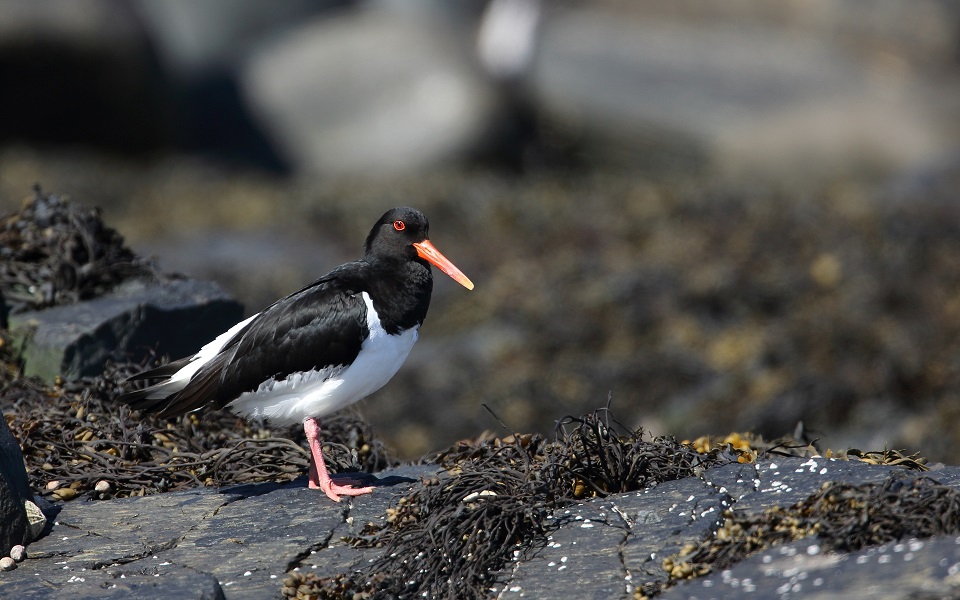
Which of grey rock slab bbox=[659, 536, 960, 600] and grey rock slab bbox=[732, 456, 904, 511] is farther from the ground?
grey rock slab bbox=[732, 456, 904, 511]

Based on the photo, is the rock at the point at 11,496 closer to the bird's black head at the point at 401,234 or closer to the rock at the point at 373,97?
the bird's black head at the point at 401,234

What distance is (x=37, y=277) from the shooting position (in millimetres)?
6938

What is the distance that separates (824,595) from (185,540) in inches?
107

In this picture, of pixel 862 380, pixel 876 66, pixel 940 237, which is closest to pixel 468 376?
pixel 862 380

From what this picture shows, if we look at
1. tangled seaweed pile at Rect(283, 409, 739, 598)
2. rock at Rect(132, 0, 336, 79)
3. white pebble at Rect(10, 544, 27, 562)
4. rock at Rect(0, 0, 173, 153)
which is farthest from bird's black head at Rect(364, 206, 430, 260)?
rock at Rect(132, 0, 336, 79)

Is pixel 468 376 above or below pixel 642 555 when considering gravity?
above

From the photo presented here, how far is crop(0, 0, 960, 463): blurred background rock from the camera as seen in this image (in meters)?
10.1

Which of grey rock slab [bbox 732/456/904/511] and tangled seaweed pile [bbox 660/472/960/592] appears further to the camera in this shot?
grey rock slab [bbox 732/456/904/511]

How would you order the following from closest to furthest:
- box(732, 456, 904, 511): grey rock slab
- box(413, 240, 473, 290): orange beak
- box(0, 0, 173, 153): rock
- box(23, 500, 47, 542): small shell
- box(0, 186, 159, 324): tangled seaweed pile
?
box(732, 456, 904, 511): grey rock slab → box(23, 500, 47, 542): small shell → box(413, 240, 473, 290): orange beak → box(0, 186, 159, 324): tangled seaweed pile → box(0, 0, 173, 153): rock

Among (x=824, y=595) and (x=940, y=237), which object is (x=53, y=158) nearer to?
(x=940, y=237)

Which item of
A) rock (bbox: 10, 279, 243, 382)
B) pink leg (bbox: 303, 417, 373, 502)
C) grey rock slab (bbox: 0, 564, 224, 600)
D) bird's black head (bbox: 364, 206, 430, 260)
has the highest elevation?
bird's black head (bbox: 364, 206, 430, 260)

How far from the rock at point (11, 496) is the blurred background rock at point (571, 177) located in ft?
13.0

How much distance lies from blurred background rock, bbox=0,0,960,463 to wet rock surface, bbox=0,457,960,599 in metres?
1.44

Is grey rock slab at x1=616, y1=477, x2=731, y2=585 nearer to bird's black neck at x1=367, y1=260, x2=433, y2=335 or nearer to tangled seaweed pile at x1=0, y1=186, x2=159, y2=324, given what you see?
bird's black neck at x1=367, y1=260, x2=433, y2=335
